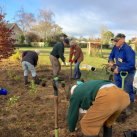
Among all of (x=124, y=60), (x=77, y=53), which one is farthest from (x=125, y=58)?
(x=77, y=53)

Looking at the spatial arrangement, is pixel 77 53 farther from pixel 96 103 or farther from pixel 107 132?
A: pixel 96 103

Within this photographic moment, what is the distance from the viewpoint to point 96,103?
5.64 feet

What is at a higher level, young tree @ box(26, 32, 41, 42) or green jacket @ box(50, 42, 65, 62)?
young tree @ box(26, 32, 41, 42)

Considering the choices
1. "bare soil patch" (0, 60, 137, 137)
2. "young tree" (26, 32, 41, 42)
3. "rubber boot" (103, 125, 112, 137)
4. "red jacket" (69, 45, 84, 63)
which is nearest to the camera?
"rubber boot" (103, 125, 112, 137)

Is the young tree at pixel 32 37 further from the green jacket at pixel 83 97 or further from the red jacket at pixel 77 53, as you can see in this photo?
the green jacket at pixel 83 97

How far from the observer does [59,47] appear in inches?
219

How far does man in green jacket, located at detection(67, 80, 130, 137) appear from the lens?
5.48ft

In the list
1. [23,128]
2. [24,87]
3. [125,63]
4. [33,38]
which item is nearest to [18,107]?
[23,128]

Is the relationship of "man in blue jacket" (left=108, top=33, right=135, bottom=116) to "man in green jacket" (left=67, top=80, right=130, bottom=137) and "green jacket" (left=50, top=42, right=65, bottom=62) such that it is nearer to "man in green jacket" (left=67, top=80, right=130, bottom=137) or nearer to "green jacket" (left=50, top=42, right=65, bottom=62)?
"man in green jacket" (left=67, top=80, right=130, bottom=137)

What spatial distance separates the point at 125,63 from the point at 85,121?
1899mm

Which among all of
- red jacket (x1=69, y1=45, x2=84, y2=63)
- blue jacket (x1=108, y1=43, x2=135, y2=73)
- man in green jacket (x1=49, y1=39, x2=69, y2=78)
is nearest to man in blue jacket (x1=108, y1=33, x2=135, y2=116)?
blue jacket (x1=108, y1=43, x2=135, y2=73)

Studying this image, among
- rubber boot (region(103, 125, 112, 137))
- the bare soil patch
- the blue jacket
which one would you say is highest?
the blue jacket

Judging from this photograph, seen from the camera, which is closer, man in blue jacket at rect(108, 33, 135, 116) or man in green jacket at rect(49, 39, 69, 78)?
man in blue jacket at rect(108, 33, 135, 116)

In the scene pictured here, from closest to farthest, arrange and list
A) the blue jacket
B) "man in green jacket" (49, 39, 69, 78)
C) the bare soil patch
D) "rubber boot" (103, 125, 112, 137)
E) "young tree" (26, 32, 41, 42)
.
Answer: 1. "rubber boot" (103, 125, 112, 137)
2. the bare soil patch
3. the blue jacket
4. "man in green jacket" (49, 39, 69, 78)
5. "young tree" (26, 32, 41, 42)
